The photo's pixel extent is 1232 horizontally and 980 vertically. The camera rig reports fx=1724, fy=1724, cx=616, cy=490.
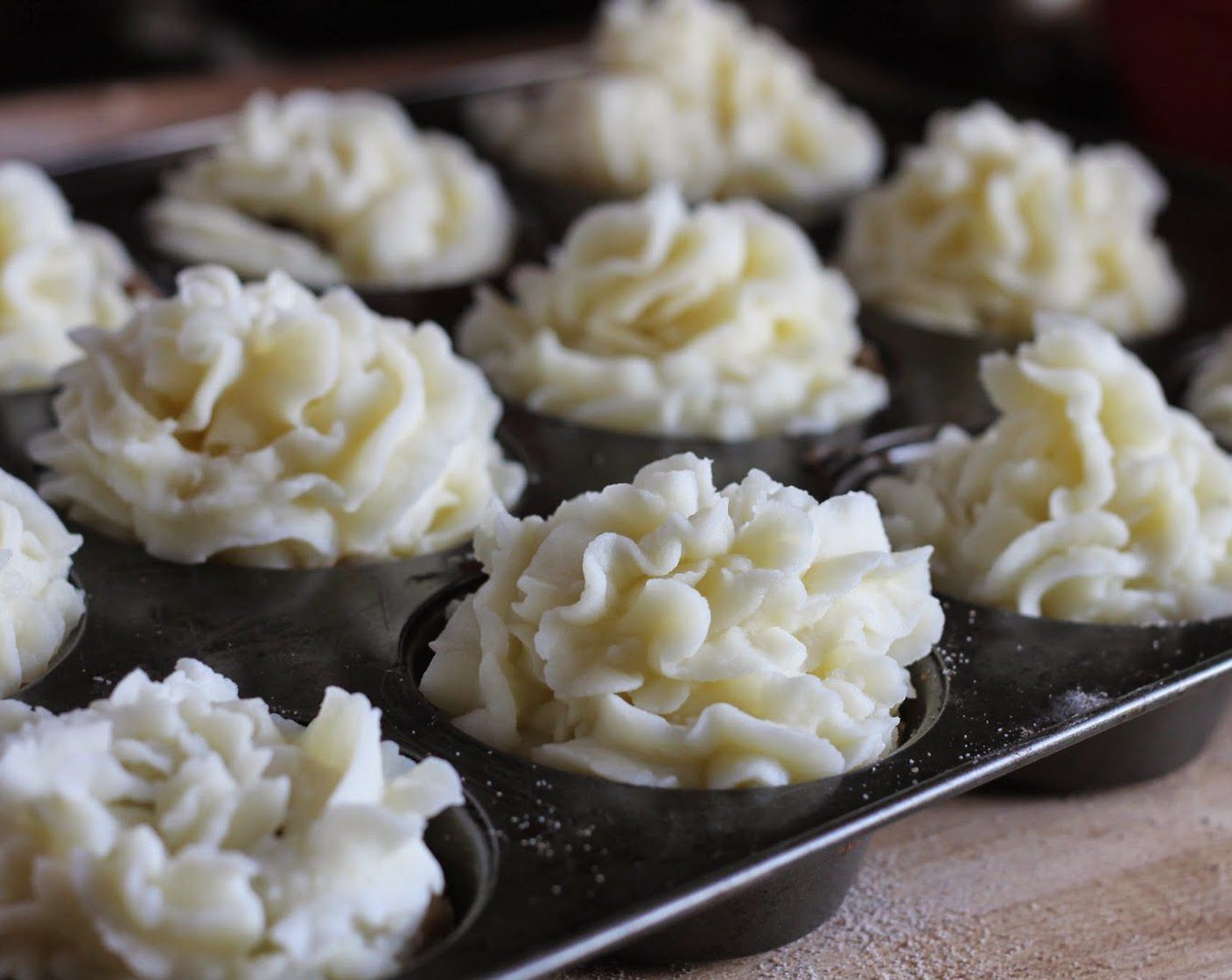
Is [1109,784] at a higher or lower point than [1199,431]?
lower

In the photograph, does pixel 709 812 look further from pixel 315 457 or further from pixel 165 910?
pixel 315 457

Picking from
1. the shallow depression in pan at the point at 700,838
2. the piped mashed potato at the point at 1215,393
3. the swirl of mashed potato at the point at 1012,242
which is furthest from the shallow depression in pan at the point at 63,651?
the piped mashed potato at the point at 1215,393

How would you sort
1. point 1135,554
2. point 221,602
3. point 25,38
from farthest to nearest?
point 25,38 → point 1135,554 → point 221,602

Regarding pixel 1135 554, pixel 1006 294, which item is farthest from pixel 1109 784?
pixel 1006 294

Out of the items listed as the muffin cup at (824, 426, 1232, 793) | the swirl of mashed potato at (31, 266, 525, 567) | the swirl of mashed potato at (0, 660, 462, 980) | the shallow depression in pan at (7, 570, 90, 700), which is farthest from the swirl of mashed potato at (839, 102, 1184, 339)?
the swirl of mashed potato at (0, 660, 462, 980)

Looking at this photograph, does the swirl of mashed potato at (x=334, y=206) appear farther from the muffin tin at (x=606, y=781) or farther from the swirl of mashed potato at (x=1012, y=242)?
the swirl of mashed potato at (x=1012, y=242)

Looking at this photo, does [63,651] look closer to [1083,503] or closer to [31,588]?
[31,588]
